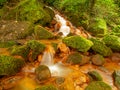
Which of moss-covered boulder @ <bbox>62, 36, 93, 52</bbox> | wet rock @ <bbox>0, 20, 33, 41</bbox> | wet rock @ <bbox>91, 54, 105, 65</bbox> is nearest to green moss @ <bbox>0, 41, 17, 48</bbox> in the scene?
wet rock @ <bbox>0, 20, 33, 41</bbox>

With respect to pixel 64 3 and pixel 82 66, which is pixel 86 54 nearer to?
pixel 82 66

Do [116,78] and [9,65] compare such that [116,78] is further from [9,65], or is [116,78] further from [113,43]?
[9,65]

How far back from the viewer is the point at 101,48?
31.6 ft

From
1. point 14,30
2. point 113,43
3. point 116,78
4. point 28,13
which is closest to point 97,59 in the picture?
point 116,78

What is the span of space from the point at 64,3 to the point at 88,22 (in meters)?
2.14

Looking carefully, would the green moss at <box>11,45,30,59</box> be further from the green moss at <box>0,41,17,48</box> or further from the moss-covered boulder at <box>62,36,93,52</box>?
the moss-covered boulder at <box>62,36,93,52</box>

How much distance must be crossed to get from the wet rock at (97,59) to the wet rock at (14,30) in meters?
3.77

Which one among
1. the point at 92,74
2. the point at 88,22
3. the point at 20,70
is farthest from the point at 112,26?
the point at 20,70

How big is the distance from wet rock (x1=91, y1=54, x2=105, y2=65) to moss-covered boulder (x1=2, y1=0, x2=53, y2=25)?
4201 millimetres

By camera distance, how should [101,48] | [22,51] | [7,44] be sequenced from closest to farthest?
[22,51] → [101,48] → [7,44]

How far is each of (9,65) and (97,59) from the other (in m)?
3.80

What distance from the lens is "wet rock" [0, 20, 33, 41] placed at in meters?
10.8

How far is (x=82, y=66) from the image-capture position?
9.02m

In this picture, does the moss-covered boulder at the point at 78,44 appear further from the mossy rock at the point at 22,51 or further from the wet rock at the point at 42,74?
the wet rock at the point at 42,74
